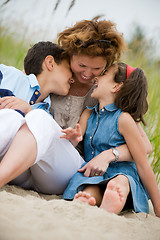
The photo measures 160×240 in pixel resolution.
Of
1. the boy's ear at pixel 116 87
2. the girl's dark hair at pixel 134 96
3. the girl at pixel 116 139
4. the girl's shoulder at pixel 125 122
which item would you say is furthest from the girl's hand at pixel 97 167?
the boy's ear at pixel 116 87

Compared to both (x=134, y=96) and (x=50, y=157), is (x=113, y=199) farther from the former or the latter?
(x=134, y=96)

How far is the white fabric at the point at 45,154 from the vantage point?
153cm

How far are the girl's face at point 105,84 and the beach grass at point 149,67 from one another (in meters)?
0.67

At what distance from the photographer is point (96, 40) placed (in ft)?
7.00

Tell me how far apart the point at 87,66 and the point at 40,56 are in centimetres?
42

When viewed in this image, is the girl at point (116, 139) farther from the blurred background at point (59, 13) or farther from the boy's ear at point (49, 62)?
the blurred background at point (59, 13)

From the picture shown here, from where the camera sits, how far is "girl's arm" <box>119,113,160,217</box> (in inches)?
73.7

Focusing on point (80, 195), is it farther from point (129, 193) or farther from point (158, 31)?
point (158, 31)

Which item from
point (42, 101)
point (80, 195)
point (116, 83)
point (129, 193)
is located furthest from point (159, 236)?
point (42, 101)

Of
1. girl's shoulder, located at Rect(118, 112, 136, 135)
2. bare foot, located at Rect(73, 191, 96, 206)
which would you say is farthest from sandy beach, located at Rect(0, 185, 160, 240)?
girl's shoulder, located at Rect(118, 112, 136, 135)

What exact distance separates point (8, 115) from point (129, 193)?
2.88 ft

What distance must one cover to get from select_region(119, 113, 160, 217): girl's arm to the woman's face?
0.49 meters

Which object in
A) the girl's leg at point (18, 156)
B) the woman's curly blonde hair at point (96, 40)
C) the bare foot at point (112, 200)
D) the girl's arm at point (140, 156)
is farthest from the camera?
the woman's curly blonde hair at point (96, 40)

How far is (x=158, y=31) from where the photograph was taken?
3.26 m
